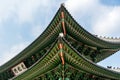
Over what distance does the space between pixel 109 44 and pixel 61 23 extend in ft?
20.3

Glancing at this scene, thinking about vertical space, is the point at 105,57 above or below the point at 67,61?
above

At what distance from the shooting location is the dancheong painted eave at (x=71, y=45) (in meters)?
21.3

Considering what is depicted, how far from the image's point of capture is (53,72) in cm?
2100

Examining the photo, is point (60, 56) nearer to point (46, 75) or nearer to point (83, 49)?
point (46, 75)

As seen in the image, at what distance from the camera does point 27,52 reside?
85.5 ft

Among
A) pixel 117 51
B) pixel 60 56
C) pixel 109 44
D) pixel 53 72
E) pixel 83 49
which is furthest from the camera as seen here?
pixel 117 51

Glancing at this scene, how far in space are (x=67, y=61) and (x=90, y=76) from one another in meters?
3.05

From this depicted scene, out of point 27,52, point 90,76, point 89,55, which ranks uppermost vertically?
point 27,52

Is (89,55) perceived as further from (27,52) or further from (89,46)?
(27,52)

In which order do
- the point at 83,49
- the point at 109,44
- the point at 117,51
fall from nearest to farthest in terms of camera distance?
the point at 83,49, the point at 109,44, the point at 117,51

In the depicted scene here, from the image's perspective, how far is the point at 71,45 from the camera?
78.1ft

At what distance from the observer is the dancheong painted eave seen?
21312mm

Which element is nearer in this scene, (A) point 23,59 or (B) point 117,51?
(A) point 23,59

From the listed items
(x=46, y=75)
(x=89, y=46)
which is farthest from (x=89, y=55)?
(x=46, y=75)
